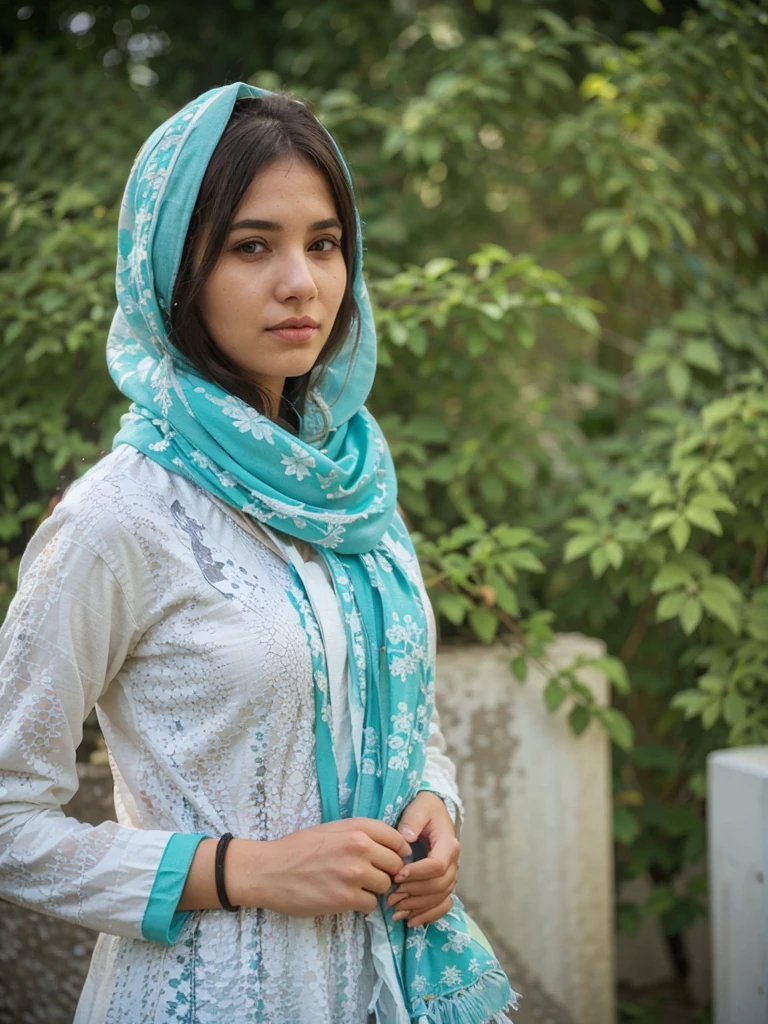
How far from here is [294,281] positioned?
→ 4.26 ft

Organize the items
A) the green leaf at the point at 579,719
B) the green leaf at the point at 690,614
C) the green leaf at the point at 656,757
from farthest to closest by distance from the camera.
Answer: the green leaf at the point at 656,757 < the green leaf at the point at 579,719 < the green leaf at the point at 690,614

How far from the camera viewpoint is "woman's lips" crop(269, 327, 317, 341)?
1321mm

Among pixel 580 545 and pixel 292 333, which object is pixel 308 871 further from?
pixel 580 545

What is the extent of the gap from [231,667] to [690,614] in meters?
1.39

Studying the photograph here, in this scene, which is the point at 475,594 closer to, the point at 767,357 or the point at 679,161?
the point at 767,357

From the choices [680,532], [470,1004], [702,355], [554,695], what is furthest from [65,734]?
[702,355]

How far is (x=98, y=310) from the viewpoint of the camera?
2232mm

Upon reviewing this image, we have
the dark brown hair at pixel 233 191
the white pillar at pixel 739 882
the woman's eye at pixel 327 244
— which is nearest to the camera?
A: the dark brown hair at pixel 233 191

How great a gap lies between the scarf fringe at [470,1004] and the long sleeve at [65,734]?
38 cm

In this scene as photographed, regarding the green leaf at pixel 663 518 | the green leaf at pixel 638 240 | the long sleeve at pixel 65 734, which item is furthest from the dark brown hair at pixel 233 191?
the green leaf at pixel 638 240

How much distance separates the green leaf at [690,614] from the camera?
88.5 inches

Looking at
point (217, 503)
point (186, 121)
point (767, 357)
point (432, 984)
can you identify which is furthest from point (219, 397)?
point (767, 357)

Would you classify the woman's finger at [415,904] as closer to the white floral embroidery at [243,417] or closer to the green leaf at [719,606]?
the white floral embroidery at [243,417]

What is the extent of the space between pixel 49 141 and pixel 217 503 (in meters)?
1.98
